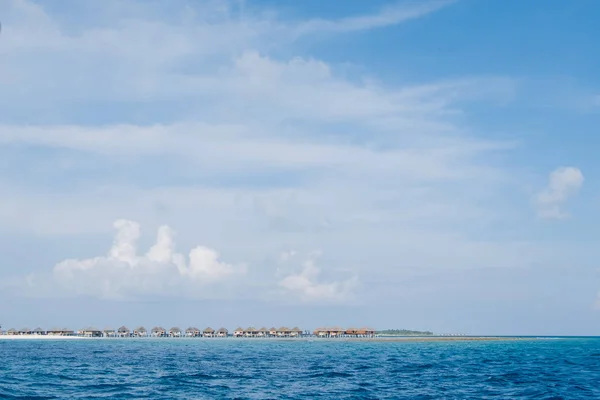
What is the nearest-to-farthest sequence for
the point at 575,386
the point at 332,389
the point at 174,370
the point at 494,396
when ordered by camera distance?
1. the point at 494,396
2. the point at 332,389
3. the point at 575,386
4. the point at 174,370

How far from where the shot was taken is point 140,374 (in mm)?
63906

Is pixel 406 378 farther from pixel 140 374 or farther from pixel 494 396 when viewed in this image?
pixel 140 374

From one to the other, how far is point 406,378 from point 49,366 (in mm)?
43939

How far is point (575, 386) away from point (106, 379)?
1781 inches

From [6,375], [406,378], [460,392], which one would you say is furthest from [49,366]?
[460,392]

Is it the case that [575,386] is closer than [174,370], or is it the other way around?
[575,386]

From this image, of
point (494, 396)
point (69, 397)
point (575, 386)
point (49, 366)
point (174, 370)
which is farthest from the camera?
point (49, 366)

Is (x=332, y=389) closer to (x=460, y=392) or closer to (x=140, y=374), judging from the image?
(x=460, y=392)

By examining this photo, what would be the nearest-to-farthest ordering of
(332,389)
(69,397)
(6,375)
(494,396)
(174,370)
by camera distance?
(69,397), (494,396), (332,389), (6,375), (174,370)

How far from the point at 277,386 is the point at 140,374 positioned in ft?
60.1

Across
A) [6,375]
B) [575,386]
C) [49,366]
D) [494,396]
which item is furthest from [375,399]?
[49,366]

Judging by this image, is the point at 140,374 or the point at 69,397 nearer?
the point at 69,397

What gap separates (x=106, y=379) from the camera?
191ft

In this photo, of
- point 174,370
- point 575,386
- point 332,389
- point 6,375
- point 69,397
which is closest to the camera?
point 69,397
